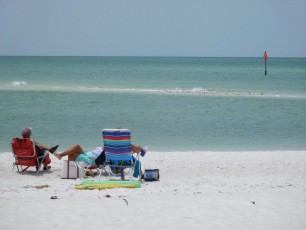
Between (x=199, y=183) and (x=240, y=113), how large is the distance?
1302 cm

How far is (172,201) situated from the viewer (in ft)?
20.8

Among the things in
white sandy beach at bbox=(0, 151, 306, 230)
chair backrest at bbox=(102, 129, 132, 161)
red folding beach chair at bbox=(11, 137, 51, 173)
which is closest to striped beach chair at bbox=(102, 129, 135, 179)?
chair backrest at bbox=(102, 129, 132, 161)

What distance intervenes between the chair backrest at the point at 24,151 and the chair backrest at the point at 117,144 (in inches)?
45.8

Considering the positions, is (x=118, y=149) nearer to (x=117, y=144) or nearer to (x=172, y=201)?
(x=117, y=144)

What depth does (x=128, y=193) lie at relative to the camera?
6.91 m

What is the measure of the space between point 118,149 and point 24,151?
148 cm

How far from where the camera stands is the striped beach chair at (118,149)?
784 centimetres

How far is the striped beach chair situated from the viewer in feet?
25.7

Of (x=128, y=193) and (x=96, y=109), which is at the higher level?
(x=96, y=109)

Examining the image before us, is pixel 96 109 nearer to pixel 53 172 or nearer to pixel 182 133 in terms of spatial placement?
pixel 182 133

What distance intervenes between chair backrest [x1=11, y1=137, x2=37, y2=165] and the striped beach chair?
3.80ft

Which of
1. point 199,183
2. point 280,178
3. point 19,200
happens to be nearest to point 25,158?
point 19,200

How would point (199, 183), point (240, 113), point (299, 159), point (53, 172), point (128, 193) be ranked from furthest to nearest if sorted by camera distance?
1. point (240, 113)
2. point (299, 159)
3. point (53, 172)
4. point (199, 183)
5. point (128, 193)

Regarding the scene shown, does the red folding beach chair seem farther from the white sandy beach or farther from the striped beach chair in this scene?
the striped beach chair
